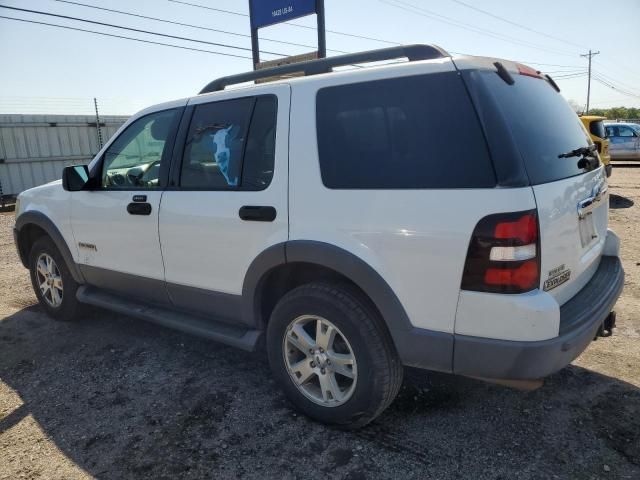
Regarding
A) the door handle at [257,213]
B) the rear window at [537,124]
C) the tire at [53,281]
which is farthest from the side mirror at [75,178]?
the rear window at [537,124]

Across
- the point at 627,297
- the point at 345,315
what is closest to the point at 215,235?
the point at 345,315

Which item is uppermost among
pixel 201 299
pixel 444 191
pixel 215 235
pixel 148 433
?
pixel 444 191

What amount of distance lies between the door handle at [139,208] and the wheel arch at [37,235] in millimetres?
1080

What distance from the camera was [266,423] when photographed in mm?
2854

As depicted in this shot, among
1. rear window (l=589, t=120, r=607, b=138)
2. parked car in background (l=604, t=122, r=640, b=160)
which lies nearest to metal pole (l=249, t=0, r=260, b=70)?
rear window (l=589, t=120, r=607, b=138)

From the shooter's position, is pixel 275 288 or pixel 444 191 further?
pixel 275 288

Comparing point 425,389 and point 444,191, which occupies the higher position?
point 444,191

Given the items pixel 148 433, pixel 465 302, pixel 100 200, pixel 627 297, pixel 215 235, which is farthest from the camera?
pixel 627 297

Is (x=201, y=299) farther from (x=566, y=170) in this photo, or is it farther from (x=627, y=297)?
(x=627, y=297)

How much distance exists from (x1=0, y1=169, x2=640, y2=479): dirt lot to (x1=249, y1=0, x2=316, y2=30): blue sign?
588 centimetres

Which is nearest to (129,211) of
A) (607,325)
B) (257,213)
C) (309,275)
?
(257,213)

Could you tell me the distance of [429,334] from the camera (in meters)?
2.29

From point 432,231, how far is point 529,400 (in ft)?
4.92

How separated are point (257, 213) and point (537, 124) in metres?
1.56
